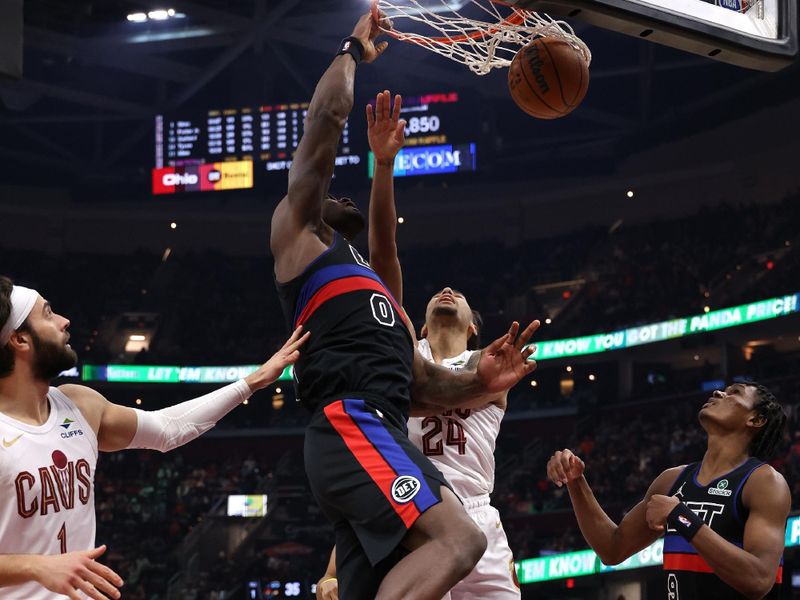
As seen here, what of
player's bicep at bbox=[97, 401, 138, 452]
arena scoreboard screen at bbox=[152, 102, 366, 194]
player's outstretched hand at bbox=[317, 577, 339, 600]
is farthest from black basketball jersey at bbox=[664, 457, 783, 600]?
arena scoreboard screen at bbox=[152, 102, 366, 194]

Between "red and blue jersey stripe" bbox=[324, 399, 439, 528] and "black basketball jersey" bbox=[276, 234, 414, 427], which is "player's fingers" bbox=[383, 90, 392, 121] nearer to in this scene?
"black basketball jersey" bbox=[276, 234, 414, 427]

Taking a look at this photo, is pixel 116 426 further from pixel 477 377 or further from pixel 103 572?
pixel 477 377

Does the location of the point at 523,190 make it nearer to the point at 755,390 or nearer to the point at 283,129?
the point at 283,129

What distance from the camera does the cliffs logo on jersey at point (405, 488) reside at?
343cm

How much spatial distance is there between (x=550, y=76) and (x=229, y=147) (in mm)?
17085

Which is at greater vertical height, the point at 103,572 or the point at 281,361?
the point at 281,361

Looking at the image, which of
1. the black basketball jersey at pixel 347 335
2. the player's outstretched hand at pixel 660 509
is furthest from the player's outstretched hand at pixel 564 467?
the black basketball jersey at pixel 347 335

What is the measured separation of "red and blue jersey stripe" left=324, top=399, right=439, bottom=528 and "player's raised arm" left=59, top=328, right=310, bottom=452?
1.15 feet

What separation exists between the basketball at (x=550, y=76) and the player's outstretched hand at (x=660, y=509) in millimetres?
Result: 2157

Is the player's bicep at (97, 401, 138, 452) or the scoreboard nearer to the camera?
the player's bicep at (97, 401, 138, 452)

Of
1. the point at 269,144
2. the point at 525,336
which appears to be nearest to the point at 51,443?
the point at 525,336

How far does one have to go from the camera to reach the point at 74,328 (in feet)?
81.8

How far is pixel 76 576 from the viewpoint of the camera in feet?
10.3

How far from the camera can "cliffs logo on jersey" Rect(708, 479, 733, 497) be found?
15.9 feet
